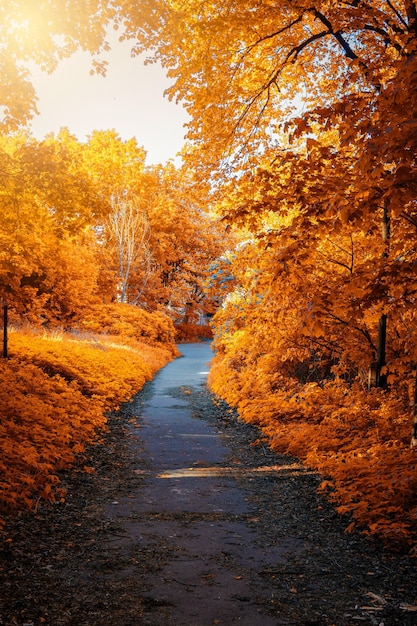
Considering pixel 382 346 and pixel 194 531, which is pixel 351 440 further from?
pixel 194 531

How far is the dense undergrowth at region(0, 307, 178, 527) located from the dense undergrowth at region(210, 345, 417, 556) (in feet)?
11.0

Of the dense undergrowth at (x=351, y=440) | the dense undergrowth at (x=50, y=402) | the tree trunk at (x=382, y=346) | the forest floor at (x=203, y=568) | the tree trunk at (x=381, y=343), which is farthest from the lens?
the tree trunk at (x=381, y=343)

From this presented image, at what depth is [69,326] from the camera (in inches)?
911

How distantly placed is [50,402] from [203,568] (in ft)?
19.4

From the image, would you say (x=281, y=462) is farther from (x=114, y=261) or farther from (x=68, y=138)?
(x=68, y=138)

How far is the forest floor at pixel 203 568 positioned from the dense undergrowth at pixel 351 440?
28cm

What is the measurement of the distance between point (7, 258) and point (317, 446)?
7501 millimetres

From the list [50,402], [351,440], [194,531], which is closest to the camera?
[194,531]

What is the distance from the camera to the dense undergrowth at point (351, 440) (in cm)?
525

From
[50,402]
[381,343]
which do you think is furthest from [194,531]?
[381,343]

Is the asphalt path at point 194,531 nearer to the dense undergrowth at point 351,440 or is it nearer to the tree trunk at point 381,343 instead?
the dense undergrowth at point 351,440

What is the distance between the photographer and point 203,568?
4355 mm

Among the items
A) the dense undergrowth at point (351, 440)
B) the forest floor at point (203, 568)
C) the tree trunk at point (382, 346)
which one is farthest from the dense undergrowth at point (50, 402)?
the tree trunk at point (382, 346)

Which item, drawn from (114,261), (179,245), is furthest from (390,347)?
(179,245)
